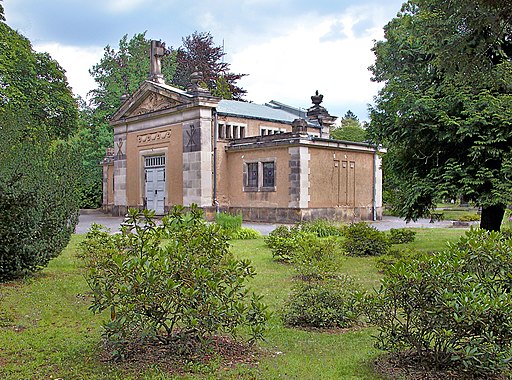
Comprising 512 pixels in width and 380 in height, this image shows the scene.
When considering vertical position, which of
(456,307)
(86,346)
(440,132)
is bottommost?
(86,346)

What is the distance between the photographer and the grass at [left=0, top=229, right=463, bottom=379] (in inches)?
200

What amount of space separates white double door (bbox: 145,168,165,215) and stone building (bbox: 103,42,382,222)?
0.06m

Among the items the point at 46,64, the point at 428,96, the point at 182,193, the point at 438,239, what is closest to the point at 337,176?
the point at 182,193

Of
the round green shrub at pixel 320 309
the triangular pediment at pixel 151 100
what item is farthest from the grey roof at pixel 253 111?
the round green shrub at pixel 320 309

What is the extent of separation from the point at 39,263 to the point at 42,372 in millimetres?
5339

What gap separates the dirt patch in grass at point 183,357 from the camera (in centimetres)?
515

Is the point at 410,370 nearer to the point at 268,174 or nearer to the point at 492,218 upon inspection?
the point at 492,218

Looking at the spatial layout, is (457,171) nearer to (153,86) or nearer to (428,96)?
(428,96)

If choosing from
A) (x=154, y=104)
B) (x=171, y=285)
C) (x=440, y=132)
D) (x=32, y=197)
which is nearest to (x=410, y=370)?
(x=171, y=285)

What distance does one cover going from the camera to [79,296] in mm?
8883

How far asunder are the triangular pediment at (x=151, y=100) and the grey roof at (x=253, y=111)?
7.56ft

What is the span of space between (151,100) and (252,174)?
768cm

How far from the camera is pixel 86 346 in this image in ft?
19.6

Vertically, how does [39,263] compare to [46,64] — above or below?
below
